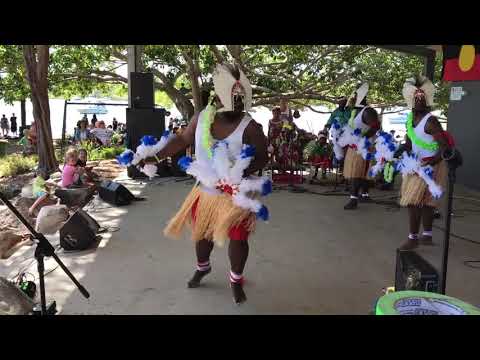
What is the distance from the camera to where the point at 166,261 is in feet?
13.5

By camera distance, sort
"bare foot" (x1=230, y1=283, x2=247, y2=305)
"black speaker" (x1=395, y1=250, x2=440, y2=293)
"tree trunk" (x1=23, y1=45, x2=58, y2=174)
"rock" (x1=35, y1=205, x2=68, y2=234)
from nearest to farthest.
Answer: "black speaker" (x1=395, y1=250, x2=440, y2=293), "bare foot" (x1=230, y1=283, x2=247, y2=305), "rock" (x1=35, y1=205, x2=68, y2=234), "tree trunk" (x1=23, y1=45, x2=58, y2=174)

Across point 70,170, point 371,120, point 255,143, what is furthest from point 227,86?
point 70,170

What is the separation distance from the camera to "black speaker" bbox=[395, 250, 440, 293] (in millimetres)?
2457

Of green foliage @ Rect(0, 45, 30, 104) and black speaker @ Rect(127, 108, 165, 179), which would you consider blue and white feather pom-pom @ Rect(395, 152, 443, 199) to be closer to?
black speaker @ Rect(127, 108, 165, 179)

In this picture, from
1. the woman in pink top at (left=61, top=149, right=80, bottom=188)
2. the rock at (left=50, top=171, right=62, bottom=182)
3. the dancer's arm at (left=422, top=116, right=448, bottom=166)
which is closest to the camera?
the dancer's arm at (left=422, top=116, right=448, bottom=166)

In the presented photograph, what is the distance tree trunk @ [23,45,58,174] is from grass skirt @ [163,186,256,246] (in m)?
6.49

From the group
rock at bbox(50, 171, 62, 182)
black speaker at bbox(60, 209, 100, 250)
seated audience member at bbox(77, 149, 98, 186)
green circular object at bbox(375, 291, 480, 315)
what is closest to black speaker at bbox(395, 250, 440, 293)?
green circular object at bbox(375, 291, 480, 315)

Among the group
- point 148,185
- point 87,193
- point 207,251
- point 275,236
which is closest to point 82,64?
point 148,185

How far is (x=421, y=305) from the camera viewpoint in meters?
1.91

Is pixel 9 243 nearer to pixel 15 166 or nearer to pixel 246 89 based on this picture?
pixel 246 89

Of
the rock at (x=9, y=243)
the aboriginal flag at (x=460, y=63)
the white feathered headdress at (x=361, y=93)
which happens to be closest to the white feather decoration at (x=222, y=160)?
the rock at (x=9, y=243)

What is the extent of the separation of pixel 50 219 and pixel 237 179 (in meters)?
2.77
